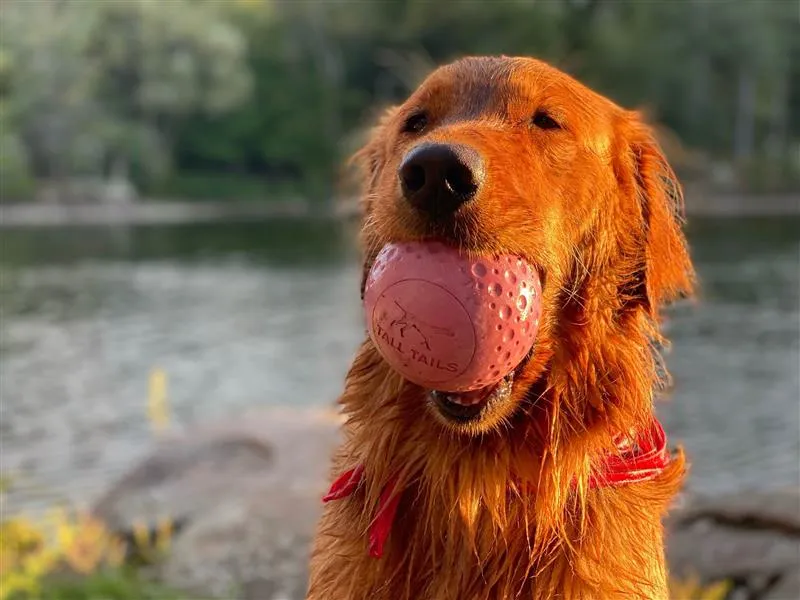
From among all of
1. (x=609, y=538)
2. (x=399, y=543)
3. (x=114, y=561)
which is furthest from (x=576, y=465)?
(x=114, y=561)

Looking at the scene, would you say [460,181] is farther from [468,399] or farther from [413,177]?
[468,399]

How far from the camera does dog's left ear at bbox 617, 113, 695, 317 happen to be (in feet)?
9.28

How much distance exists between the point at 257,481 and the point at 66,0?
42.1 m

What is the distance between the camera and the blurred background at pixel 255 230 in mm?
7828

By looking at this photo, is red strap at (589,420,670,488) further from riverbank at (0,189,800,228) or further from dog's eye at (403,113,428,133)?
riverbank at (0,189,800,228)

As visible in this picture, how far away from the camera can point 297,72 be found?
5697 centimetres

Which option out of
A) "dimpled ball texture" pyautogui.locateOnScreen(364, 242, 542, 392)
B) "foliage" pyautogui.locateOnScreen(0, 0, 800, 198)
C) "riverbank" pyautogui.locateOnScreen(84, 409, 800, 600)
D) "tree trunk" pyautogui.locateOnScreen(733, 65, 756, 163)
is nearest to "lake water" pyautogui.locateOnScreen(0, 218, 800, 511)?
"riverbank" pyautogui.locateOnScreen(84, 409, 800, 600)

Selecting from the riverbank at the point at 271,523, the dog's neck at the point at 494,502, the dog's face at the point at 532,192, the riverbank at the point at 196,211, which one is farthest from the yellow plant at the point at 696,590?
the riverbank at the point at 196,211

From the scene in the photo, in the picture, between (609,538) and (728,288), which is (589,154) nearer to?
(609,538)

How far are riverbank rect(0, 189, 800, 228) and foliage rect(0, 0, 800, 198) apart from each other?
1.38m

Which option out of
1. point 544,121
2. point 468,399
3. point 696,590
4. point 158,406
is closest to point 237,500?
point 158,406

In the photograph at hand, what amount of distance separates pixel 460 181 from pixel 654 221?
0.96m

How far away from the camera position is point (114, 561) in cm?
576

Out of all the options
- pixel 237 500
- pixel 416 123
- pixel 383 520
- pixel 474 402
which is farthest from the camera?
pixel 237 500
